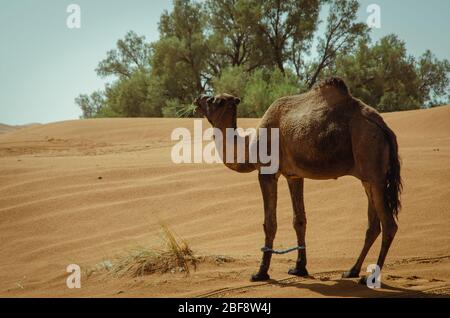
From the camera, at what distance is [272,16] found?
3538 cm

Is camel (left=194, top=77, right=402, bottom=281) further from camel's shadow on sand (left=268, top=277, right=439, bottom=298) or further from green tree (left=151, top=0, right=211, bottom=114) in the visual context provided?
green tree (left=151, top=0, right=211, bottom=114)

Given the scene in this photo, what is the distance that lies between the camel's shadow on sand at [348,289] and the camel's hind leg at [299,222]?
277 mm

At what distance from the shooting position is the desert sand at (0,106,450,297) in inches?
236

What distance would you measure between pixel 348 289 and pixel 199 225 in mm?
3833

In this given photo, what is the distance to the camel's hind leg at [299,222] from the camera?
6.25 m

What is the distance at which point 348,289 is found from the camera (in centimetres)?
546

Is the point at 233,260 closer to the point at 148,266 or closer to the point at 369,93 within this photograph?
the point at 148,266

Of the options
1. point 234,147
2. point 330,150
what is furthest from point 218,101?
point 330,150

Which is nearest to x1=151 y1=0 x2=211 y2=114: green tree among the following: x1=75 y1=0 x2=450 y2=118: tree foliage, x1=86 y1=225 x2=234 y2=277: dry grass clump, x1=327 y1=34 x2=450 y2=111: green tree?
x1=75 y1=0 x2=450 y2=118: tree foliage

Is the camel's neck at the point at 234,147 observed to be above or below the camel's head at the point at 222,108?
below

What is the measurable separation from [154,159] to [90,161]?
60.2 inches

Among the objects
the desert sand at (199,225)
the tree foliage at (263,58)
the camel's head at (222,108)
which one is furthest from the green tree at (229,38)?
the camel's head at (222,108)

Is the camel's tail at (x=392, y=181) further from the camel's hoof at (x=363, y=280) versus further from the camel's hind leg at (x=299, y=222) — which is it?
the camel's hind leg at (x=299, y=222)

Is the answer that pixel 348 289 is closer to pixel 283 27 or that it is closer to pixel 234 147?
pixel 234 147
